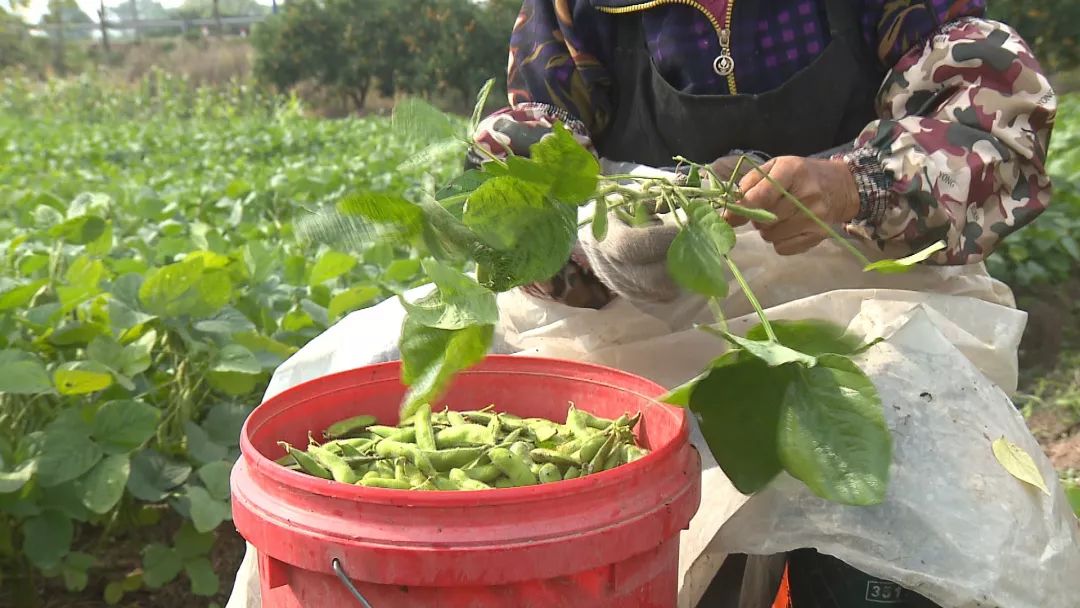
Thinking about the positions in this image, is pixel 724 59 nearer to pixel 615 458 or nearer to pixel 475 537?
pixel 615 458

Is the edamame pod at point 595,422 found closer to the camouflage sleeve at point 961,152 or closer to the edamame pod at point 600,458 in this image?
the edamame pod at point 600,458

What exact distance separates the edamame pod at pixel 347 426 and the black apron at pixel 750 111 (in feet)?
1.91

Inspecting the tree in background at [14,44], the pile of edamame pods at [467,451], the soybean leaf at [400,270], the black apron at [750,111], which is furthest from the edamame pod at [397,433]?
the tree in background at [14,44]

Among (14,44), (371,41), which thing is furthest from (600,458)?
(14,44)

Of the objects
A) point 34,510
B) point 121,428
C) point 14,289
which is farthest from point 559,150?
point 14,289

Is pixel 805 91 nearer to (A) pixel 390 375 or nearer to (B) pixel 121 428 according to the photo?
(A) pixel 390 375

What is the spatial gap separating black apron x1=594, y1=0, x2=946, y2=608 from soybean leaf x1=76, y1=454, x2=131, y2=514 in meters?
0.91

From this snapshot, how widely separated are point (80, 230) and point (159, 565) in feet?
2.89

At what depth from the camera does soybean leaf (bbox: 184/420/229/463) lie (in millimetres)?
1801

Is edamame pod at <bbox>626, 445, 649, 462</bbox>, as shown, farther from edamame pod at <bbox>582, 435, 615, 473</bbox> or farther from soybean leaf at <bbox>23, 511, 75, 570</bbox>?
soybean leaf at <bbox>23, 511, 75, 570</bbox>

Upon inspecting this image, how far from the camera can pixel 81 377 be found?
5.40ft

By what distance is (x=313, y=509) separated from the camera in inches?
33.7

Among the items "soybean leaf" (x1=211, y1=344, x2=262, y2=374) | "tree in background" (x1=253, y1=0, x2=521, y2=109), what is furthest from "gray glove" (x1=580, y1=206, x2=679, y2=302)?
"tree in background" (x1=253, y1=0, x2=521, y2=109)

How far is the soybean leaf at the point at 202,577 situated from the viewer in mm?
1798
